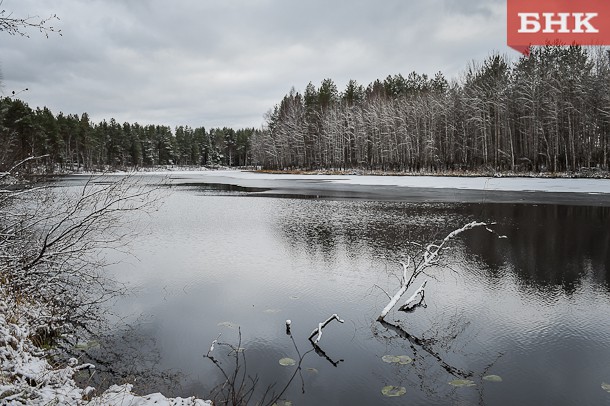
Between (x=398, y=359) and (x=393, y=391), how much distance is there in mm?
858

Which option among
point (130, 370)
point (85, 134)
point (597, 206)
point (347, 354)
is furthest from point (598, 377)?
point (85, 134)

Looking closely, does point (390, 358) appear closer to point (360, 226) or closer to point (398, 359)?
point (398, 359)

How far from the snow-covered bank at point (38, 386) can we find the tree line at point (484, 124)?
142 ft

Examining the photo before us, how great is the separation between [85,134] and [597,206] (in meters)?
100

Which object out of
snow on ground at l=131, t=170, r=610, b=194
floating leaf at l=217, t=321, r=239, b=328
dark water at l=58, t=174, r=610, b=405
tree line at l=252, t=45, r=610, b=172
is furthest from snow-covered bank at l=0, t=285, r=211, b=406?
tree line at l=252, t=45, r=610, b=172

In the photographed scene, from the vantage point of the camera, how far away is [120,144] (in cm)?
11194

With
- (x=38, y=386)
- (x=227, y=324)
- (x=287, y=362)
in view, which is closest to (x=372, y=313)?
(x=287, y=362)

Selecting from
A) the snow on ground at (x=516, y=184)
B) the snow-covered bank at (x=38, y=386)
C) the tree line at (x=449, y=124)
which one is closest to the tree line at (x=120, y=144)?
the tree line at (x=449, y=124)

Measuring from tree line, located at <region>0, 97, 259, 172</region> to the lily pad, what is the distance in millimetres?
66306

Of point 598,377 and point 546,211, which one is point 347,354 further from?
point 546,211

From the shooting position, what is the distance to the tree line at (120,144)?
82125 millimetres

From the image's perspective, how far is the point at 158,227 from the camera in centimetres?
1827

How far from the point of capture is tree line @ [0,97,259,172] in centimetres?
8212

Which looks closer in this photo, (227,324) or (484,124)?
(227,324)
